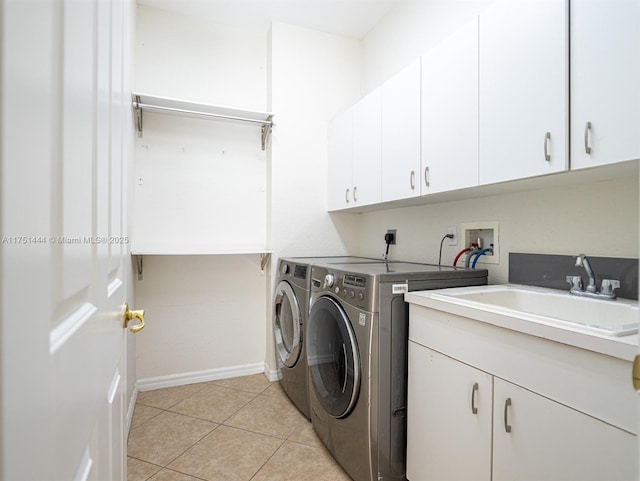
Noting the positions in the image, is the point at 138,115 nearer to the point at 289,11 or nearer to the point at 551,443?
the point at 289,11

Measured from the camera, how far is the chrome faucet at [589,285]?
1222 millimetres

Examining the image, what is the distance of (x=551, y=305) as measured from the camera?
1376 mm

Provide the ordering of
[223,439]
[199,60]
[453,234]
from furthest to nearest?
[199,60], [453,234], [223,439]

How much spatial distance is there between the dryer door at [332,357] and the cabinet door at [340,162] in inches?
37.6

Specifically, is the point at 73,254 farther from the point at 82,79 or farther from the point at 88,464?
the point at 88,464

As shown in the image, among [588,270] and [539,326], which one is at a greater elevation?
[588,270]

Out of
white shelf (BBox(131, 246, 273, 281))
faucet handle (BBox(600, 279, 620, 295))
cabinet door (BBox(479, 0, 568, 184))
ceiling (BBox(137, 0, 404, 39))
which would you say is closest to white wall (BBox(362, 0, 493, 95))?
ceiling (BBox(137, 0, 404, 39))

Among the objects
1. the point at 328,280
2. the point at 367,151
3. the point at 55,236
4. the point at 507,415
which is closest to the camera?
the point at 55,236

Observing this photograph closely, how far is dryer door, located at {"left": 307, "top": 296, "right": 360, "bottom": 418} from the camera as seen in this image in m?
1.49

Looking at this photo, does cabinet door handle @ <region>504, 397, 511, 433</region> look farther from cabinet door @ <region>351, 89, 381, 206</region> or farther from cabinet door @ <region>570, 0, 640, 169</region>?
Answer: cabinet door @ <region>351, 89, 381, 206</region>

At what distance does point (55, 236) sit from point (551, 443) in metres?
1.22

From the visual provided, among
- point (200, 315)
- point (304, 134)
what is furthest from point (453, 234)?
point (200, 315)

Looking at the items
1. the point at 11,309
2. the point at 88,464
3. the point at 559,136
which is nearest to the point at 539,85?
the point at 559,136

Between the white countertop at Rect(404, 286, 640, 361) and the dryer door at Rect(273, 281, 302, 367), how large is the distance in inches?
37.2
